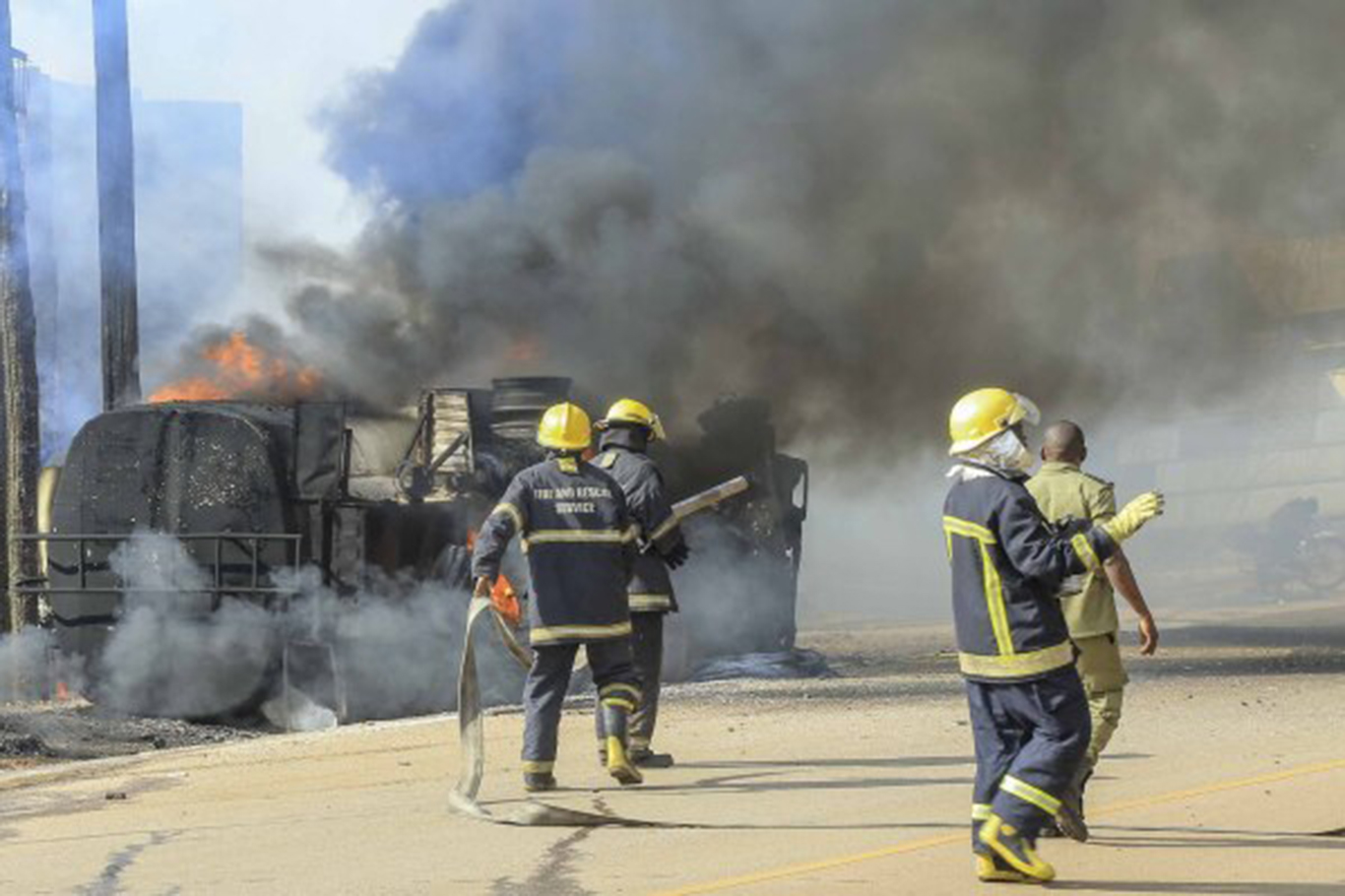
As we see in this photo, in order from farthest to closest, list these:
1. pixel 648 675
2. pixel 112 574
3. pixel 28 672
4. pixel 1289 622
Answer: pixel 1289 622 < pixel 28 672 < pixel 112 574 < pixel 648 675

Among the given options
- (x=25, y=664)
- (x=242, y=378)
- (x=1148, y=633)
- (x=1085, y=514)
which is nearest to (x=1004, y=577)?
(x=1085, y=514)

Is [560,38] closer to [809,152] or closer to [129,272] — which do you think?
[809,152]

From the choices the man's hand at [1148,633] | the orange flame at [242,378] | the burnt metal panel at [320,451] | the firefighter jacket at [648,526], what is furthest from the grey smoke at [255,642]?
the man's hand at [1148,633]

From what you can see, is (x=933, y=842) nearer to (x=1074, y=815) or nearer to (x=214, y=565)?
(x=1074, y=815)

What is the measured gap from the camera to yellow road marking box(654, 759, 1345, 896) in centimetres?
653

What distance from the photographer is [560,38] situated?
22188 mm

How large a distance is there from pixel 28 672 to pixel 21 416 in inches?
99.6

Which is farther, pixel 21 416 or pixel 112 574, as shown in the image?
pixel 21 416

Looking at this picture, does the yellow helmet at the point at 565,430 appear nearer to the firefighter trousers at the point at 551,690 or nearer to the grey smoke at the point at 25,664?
the firefighter trousers at the point at 551,690

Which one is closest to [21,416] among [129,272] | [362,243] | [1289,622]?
[129,272]

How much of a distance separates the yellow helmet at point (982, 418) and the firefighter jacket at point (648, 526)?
3.24 metres

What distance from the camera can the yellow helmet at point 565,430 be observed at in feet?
29.4

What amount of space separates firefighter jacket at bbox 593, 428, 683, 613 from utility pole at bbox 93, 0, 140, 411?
1152cm

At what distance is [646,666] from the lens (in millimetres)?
9734
